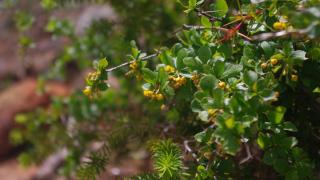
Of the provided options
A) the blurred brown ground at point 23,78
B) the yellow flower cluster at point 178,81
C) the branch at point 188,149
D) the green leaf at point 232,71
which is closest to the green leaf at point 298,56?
the green leaf at point 232,71

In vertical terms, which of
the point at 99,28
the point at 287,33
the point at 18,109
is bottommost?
the point at 18,109

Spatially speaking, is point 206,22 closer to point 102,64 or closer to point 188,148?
point 102,64

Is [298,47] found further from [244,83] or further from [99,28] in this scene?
[99,28]

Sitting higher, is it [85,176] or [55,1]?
[55,1]

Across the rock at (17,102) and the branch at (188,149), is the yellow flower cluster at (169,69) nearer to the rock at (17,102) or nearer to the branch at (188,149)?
the branch at (188,149)

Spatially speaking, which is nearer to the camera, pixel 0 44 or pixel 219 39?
pixel 219 39

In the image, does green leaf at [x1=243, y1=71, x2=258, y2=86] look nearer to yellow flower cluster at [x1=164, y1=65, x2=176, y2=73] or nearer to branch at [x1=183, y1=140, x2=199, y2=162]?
yellow flower cluster at [x1=164, y1=65, x2=176, y2=73]

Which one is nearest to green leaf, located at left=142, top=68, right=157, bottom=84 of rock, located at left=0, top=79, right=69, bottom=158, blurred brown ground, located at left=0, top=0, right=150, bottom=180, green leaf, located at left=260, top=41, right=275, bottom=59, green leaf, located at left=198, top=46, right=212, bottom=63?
green leaf, located at left=198, top=46, right=212, bottom=63

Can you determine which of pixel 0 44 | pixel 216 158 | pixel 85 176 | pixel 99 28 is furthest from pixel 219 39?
pixel 0 44
